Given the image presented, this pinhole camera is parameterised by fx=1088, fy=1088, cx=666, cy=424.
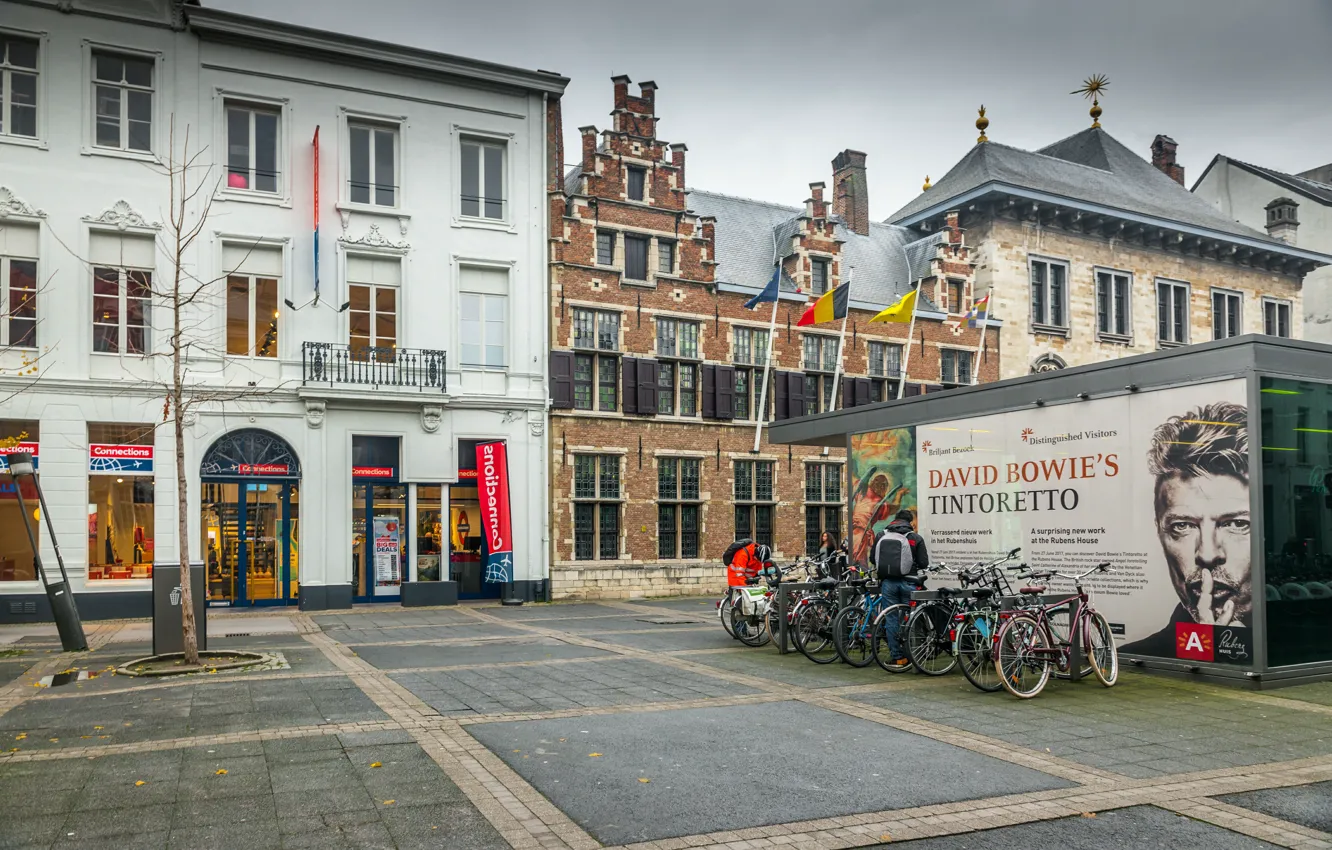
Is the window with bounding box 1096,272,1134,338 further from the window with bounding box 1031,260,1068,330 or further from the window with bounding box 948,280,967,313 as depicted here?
the window with bounding box 948,280,967,313

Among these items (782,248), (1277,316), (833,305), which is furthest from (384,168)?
(1277,316)

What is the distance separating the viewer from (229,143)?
22.4m

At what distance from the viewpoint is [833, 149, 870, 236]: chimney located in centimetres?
3462

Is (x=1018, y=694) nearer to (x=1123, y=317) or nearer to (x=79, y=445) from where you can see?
(x=79, y=445)

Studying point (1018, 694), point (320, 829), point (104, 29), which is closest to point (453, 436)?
point (104, 29)

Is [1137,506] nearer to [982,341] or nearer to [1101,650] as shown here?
[1101,650]

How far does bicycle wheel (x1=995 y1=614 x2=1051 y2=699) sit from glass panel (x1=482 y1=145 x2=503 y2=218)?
17.4m

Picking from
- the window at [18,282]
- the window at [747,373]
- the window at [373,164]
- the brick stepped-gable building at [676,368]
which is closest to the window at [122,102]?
the window at [18,282]

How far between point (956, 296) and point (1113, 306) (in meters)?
6.20

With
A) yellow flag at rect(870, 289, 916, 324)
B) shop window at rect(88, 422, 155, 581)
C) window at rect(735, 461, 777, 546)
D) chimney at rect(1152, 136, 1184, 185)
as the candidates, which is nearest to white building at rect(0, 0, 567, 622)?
shop window at rect(88, 422, 155, 581)

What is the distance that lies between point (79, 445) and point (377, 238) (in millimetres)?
7144

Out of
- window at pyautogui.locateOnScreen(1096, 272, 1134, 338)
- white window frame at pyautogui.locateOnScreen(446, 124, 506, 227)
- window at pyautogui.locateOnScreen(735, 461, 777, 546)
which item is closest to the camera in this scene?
white window frame at pyautogui.locateOnScreen(446, 124, 506, 227)

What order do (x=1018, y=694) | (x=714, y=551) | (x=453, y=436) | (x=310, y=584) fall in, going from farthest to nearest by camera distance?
(x=714, y=551)
(x=453, y=436)
(x=310, y=584)
(x=1018, y=694)

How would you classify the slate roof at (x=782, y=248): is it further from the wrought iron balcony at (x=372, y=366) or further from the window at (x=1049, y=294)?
the wrought iron balcony at (x=372, y=366)
